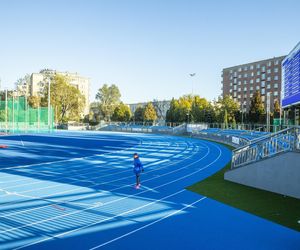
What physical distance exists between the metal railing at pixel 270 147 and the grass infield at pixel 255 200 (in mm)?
1531

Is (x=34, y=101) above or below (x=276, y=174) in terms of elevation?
above

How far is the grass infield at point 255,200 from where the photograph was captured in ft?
31.4

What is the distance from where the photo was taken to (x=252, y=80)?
9919 centimetres

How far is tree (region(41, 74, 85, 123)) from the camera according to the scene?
94625 millimetres

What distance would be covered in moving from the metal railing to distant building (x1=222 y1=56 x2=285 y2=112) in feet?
258

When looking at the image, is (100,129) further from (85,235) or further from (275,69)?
(85,235)

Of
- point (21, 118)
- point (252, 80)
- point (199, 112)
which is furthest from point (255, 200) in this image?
point (252, 80)

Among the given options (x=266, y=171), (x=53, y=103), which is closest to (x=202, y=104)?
(x=53, y=103)

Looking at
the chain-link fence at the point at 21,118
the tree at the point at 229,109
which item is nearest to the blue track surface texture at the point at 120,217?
the chain-link fence at the point at 21,118

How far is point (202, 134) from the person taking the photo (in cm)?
5216

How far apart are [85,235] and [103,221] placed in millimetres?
1226

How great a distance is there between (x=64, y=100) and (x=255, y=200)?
297ft

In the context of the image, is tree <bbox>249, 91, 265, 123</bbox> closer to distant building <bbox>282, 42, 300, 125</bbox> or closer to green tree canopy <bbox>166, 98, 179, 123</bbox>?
green tree canopy <bbox>166, 98, 179, 123</bbox>

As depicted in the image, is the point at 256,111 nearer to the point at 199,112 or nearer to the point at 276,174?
the point at 199,112
